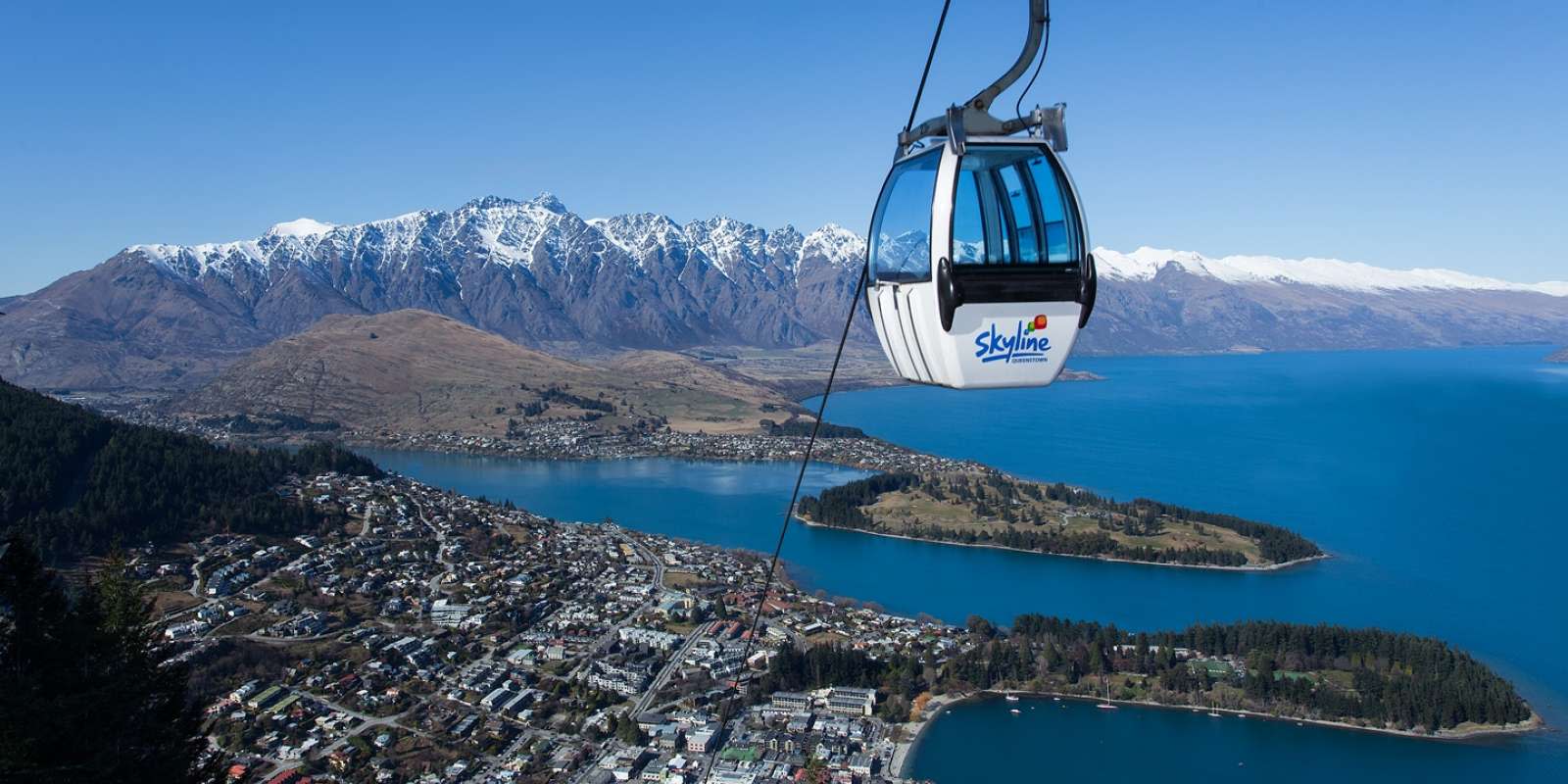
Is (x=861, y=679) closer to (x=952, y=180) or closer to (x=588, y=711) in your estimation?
(x=588, y=711)

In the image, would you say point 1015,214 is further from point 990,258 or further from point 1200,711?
point 1200,711

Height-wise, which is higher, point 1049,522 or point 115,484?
point 115,484

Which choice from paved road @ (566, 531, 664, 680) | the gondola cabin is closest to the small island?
paved road @ (566, 531, 664, 680)

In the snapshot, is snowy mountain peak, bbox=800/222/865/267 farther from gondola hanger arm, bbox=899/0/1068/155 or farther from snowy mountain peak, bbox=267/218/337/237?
gondola hanger arm, bbox=899/0/1068/155

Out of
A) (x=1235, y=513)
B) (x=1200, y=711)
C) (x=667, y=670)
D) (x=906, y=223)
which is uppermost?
(x=906, y=223)

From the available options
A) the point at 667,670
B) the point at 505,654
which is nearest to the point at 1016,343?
the point at 667,670
